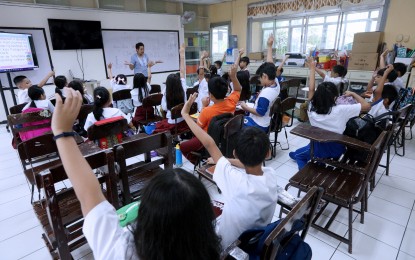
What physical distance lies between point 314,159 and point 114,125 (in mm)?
1907

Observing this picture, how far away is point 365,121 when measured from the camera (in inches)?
88.0

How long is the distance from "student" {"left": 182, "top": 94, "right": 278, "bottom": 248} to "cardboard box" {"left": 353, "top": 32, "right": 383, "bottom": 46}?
5220 millimetres

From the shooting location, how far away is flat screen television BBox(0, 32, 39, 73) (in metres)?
4.40

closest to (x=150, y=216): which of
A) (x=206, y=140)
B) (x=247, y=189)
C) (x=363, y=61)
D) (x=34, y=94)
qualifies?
(x=247, y=189)

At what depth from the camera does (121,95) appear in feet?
12.2

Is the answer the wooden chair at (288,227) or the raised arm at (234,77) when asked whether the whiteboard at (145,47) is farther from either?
the wooden chair at (288,227)

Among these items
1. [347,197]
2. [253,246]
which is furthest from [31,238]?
[347,197]

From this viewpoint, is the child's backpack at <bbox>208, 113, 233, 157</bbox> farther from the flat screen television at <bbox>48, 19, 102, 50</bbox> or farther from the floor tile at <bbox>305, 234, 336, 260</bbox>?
the flat screen television at <bbox>48, 19, 102, 50</bbox>

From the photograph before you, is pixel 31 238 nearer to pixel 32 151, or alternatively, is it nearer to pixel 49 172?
pixel 32 151

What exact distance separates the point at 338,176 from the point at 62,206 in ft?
6.83

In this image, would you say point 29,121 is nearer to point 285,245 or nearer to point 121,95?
point 121,95

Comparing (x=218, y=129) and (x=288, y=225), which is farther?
(x=218, y=129)

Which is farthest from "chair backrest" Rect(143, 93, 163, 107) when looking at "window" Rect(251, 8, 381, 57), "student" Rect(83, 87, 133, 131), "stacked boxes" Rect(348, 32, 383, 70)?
"window" Rect(251, 8, 381, 57)

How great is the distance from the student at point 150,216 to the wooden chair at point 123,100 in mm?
3128
